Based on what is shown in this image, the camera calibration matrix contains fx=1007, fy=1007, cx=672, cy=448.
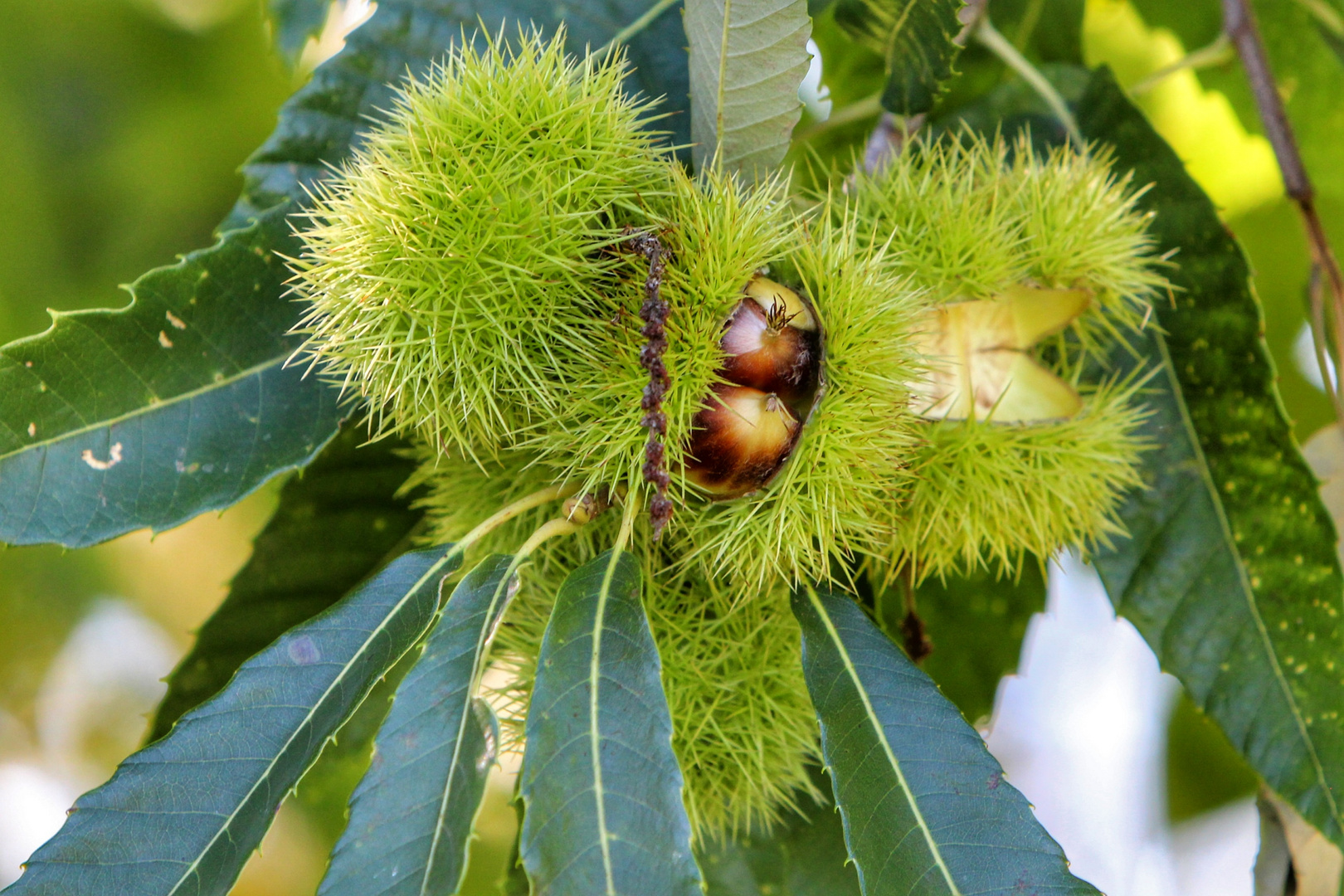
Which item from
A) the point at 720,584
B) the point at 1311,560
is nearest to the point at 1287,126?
the point at 1311,560

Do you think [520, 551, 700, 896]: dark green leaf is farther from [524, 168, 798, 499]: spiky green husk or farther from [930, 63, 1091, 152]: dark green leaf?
[930, 63, 1091, 152]: dark green leaf

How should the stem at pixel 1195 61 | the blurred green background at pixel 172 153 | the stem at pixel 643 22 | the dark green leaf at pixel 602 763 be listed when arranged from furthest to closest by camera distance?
the blurred green background at pixel 172 153 < the stem at pixel 1195 61 < the stem at pixel 643 22 < the dark green leaf at pixel 602 763

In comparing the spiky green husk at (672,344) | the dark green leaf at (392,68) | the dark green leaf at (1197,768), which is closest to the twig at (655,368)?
the spiky green husk at (672,344)

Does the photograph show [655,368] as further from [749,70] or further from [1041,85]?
[1041,85]

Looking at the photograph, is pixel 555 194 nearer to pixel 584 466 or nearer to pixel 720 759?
pixel 584 466

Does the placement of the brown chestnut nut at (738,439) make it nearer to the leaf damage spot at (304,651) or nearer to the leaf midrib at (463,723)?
the leaf midrib at (463,723)

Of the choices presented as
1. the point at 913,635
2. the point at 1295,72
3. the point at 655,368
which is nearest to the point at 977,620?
the point at 913,635

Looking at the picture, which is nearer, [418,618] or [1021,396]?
[418,618]
